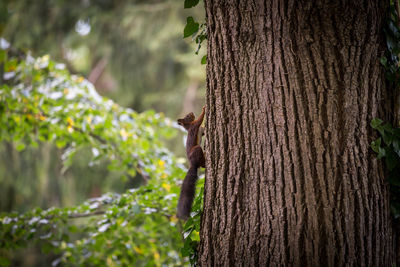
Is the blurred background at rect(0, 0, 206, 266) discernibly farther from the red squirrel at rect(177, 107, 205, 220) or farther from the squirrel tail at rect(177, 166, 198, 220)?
the squirrel tail at rect(177, 166, 198, 220)

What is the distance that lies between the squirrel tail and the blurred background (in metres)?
4.37

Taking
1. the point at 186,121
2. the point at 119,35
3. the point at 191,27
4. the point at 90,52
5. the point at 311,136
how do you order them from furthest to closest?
1. the point at 90,52
2. the point at 119,35
3. the point at 186,121
4. the point at 191,27
5. the point at 311,136

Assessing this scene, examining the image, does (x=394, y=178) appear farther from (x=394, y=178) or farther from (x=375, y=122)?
(x=375, y=122)

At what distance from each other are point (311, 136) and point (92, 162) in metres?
1.83

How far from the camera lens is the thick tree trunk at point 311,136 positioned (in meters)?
1.08

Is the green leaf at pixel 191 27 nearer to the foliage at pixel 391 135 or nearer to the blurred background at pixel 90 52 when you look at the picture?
the foliage at pixel 391 135

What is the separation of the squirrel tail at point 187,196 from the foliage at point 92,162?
41 centimetres

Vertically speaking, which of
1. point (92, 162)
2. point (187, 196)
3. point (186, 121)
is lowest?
point (187, 196)

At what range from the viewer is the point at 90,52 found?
7.32 m

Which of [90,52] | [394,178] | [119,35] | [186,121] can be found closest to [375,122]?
[394,178]

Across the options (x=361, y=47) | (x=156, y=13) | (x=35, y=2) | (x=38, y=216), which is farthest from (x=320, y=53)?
(x=35, y=2)

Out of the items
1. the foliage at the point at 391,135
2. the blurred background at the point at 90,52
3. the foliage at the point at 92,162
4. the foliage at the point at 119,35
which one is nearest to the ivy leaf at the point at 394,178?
the foliage at the point at 391,135

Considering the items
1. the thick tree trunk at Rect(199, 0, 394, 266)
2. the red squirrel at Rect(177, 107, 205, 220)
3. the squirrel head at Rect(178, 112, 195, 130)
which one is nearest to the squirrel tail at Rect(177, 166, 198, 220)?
the red squirrel at Rect(177, 107, 205, 220)

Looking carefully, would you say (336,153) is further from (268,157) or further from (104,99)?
(104,99)
